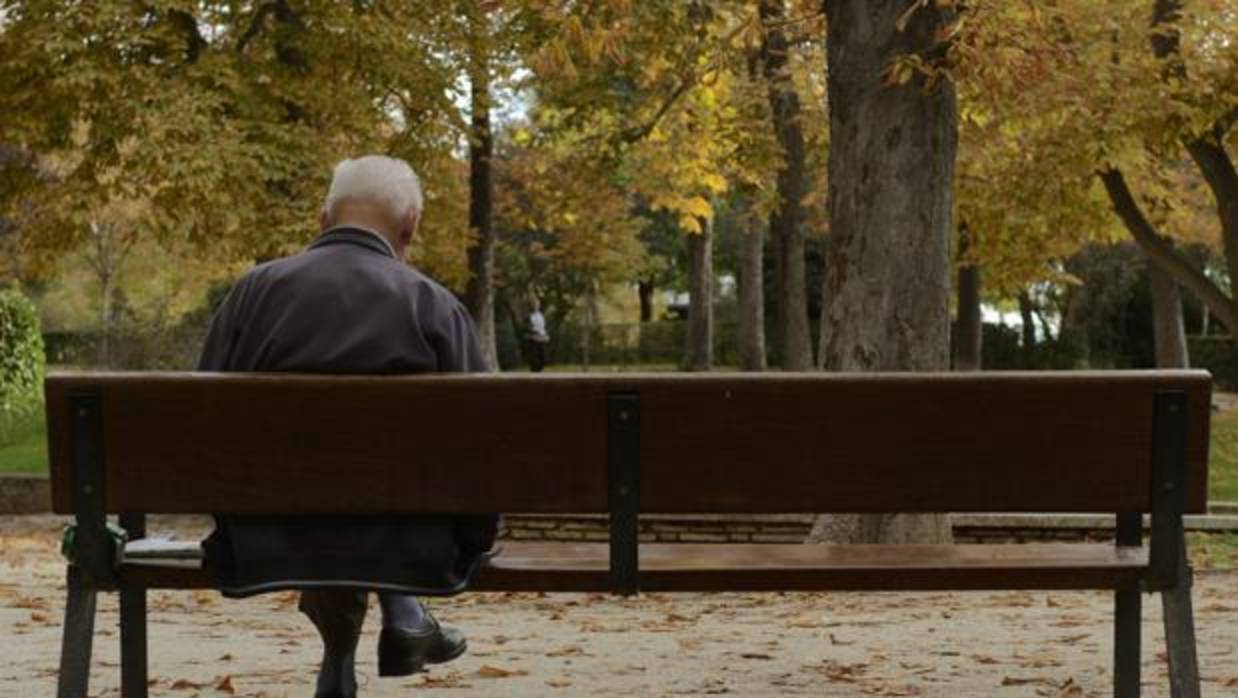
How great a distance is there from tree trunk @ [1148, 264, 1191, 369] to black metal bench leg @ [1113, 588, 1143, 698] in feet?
85.8

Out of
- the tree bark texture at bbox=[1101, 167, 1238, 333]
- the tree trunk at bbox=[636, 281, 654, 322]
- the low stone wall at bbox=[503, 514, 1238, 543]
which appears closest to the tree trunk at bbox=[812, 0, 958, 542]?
the low stone wall at bbox=[503, 514, 1238, 543]

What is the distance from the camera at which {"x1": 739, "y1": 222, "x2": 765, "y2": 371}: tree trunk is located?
38.0 m

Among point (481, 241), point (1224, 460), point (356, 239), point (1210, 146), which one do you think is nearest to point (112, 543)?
point (356, 239)

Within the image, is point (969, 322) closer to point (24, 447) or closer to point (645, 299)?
point (24, 447)

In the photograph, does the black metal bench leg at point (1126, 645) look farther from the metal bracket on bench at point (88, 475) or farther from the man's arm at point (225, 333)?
the metal bracket on bench at point (88, 475)

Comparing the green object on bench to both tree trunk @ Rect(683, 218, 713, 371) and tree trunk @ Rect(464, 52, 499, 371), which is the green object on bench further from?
tree trunk @ Rect(683, 218, 713, 371)

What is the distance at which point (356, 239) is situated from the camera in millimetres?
5215

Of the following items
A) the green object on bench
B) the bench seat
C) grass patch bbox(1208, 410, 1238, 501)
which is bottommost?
grass patch bbox(1208, 410, 1238, 501)

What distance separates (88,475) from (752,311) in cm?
3363

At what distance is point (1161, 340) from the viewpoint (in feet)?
102

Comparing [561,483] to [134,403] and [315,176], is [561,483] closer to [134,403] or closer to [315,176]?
[134,403]

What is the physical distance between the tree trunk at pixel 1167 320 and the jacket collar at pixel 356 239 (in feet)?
89.2

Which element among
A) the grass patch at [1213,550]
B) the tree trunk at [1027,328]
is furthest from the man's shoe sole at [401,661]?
the tree trunk at [1027,328]

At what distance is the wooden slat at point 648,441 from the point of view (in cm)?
489
